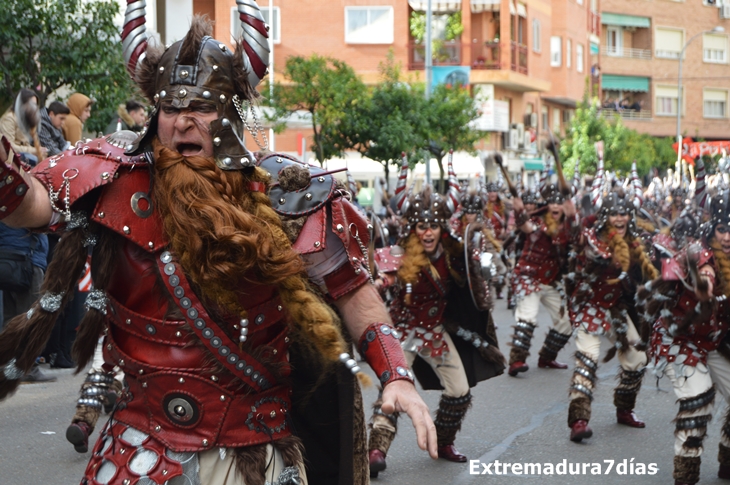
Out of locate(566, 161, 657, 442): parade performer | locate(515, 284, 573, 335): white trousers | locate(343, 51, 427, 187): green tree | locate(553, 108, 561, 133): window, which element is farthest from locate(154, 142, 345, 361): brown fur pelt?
locate(553, 108, 561, 133): window

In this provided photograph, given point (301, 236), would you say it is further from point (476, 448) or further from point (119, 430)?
point (476, 448)

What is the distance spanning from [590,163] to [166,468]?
3888cm

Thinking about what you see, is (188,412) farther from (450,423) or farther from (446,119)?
(446,119)

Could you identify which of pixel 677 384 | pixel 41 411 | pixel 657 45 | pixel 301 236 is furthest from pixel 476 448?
pixel 657 45

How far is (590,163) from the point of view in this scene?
132ft

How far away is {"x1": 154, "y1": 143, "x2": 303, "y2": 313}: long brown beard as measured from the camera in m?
2.72

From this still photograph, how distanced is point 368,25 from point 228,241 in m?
35.2

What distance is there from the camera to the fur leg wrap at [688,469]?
6.06m

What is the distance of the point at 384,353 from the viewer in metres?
2.91

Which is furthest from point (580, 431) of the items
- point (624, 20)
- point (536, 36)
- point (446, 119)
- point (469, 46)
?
point (624, 20)

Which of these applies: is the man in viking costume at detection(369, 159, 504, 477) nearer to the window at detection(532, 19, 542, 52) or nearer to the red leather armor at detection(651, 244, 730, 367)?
the red leather armor at detection(651, 244, 730, 367)

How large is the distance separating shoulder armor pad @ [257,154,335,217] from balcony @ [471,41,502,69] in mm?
37605

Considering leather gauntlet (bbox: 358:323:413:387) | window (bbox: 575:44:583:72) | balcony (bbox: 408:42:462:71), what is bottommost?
leather gauntlet (bbox: 358:323:413:387)

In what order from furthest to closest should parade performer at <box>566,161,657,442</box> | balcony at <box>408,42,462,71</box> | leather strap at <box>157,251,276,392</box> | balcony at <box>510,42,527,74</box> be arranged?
1. balcony at <box>510,42,527,74</box>
2. balcony at <box>408,42,462,71</box>
3. parade performer at <box>566,161,657,442</box>
4. leather strap at <box>157,251,276,392</box>
